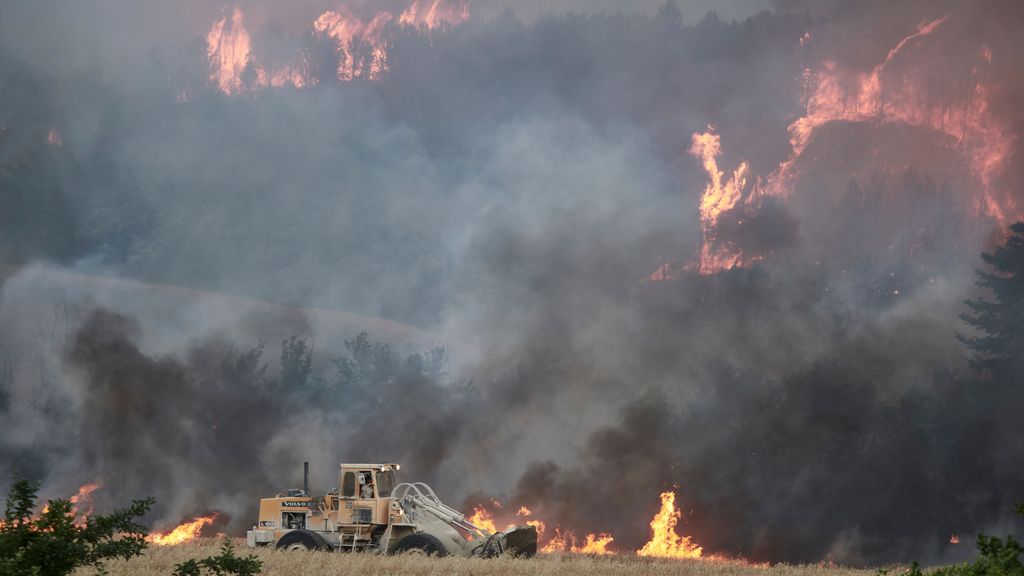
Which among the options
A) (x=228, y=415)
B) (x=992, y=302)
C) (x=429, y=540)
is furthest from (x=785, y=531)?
(x=228, y=415)

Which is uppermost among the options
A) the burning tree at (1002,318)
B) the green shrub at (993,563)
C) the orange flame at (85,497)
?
the burning tree at (1002,318)

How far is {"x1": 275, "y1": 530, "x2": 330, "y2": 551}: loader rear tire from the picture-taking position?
29.7 metres

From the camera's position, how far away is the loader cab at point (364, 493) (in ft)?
99.3

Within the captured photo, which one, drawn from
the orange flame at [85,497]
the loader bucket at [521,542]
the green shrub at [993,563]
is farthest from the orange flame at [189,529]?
the green shrub at [993,563]

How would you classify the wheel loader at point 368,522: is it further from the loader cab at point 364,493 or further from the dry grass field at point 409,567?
the dry grass field at point 409,567

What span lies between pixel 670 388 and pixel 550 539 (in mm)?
12506

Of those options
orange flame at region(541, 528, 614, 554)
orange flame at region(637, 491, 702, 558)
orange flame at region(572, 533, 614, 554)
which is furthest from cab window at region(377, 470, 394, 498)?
orange flame at region(637, 491, 702, 558)

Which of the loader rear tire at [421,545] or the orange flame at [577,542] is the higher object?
the orange flame at [577,542]

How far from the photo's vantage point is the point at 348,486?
31.0 metres

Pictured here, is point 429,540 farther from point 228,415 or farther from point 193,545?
point 228,415

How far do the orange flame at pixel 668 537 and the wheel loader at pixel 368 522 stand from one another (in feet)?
56.4

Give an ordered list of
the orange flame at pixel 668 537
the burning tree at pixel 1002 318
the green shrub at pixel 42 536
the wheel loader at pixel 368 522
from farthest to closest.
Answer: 1. the burning tree at pixel 1002 318
2. the orange flame at pixel 668 537
3. the wheel loader at pixel 368 522
4. the green shrub at pixel 42 536

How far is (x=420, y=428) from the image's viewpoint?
56.1 meters

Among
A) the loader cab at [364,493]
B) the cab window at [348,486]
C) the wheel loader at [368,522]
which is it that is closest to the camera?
the wheel loader at [368,522]
